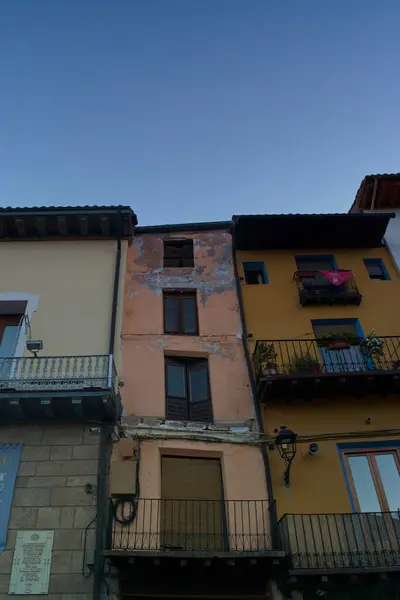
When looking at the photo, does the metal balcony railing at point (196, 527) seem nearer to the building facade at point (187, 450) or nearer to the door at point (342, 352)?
the building facade at point (187, 450)

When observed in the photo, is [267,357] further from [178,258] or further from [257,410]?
[178,258]

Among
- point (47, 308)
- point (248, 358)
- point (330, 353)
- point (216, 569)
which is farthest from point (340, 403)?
point (47, 308)

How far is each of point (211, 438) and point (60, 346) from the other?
4386 mm

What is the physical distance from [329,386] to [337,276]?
3.97m

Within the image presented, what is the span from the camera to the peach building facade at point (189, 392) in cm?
1048

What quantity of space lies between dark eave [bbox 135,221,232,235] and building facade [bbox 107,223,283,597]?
1.63 metres

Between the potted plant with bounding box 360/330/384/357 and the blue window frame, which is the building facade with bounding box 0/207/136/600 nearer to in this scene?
the blue window frame

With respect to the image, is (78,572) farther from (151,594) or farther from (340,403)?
(340,403)

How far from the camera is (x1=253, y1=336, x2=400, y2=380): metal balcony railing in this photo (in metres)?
12.3

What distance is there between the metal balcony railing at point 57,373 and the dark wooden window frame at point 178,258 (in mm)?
4782

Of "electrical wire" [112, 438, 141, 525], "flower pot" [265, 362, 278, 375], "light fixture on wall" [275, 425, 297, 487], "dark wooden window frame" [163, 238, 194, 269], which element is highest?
"dark wooden window frame" [163, 238, 194, 269]

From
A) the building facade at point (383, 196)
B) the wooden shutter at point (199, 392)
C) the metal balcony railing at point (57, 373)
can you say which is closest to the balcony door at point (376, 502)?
the wooden shutter at point (199, 392)

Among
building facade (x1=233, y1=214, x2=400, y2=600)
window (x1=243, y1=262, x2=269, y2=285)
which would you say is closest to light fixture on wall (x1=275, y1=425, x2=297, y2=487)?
building facade (x1=233, y1=214, x2=400, y2=600)

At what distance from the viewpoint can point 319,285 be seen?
47.9ft
